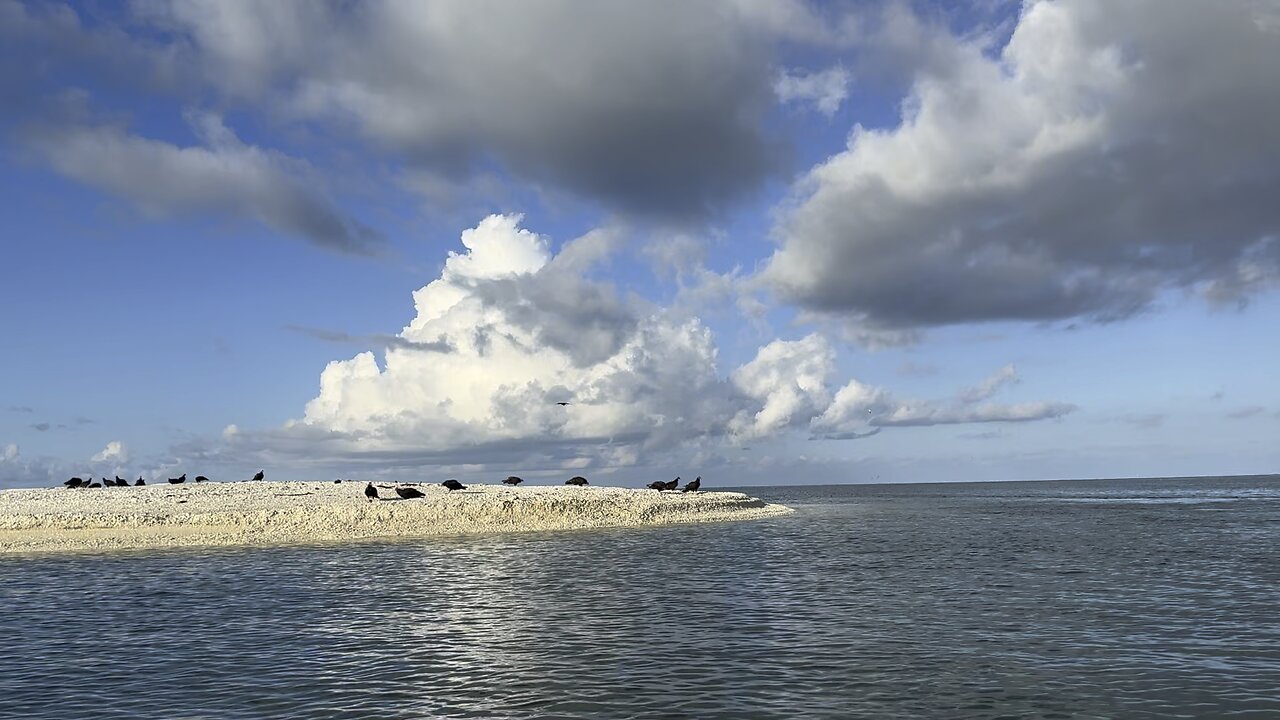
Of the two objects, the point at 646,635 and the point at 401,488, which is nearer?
the point at 646,635

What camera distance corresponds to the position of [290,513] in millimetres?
68250

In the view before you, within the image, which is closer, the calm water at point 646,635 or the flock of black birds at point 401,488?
the calm water at point 646,635

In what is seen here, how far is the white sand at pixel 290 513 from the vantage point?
62.2 meters

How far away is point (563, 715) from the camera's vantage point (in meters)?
18.2

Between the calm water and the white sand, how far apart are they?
10.2 meters

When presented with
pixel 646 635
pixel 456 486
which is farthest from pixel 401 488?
pixel 646 635

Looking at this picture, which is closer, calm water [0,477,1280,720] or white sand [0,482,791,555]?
calm water [0,477,1280,720]

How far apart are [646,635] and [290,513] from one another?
4977cm

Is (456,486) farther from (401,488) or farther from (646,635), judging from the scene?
(646,635)

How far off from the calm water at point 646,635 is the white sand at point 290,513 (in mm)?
10167

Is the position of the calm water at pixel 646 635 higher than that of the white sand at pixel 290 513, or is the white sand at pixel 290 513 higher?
the white sand at pixel 290 513

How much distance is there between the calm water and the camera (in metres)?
19.4

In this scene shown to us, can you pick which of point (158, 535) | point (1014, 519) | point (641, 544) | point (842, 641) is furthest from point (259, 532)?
point (1014, 519)

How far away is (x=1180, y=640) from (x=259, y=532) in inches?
2333
